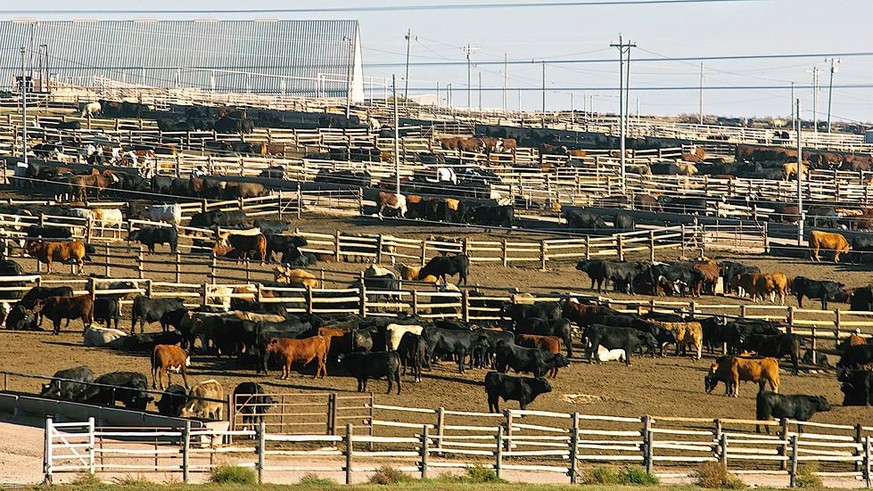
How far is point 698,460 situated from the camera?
89.0 ft

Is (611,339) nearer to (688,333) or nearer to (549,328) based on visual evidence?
(549,328)

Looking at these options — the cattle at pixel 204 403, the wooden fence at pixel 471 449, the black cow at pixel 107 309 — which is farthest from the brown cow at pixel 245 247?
the wooden fence at pixel 471 449

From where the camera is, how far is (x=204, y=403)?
28562 mm

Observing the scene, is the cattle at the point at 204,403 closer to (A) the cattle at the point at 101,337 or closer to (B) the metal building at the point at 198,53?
(A) the cattle at the point at 101,337

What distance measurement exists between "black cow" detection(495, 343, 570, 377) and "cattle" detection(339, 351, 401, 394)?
2938 mm

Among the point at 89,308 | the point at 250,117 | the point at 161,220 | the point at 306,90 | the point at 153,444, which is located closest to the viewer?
the point at 153,444

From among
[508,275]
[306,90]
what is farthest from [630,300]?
[306,90]

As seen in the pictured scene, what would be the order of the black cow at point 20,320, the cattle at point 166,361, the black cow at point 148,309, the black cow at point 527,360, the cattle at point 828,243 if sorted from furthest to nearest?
1. the cattle at point 828,243
2. the black cow at point 148,309
3. the black cow at point 20,320
4. the black cow at point 527,360
5. the cattle at point 166,361

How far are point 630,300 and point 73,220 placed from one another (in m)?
18.0

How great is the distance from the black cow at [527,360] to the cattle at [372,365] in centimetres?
294

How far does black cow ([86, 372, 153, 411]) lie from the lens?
94.9 ft

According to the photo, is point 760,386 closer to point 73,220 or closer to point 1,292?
point 1,292

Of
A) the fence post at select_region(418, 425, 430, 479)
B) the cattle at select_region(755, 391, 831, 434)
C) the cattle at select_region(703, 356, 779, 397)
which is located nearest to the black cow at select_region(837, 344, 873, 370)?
the cattle at select_region(703, 356, 779, 397)

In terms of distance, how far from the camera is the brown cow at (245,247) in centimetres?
4841
